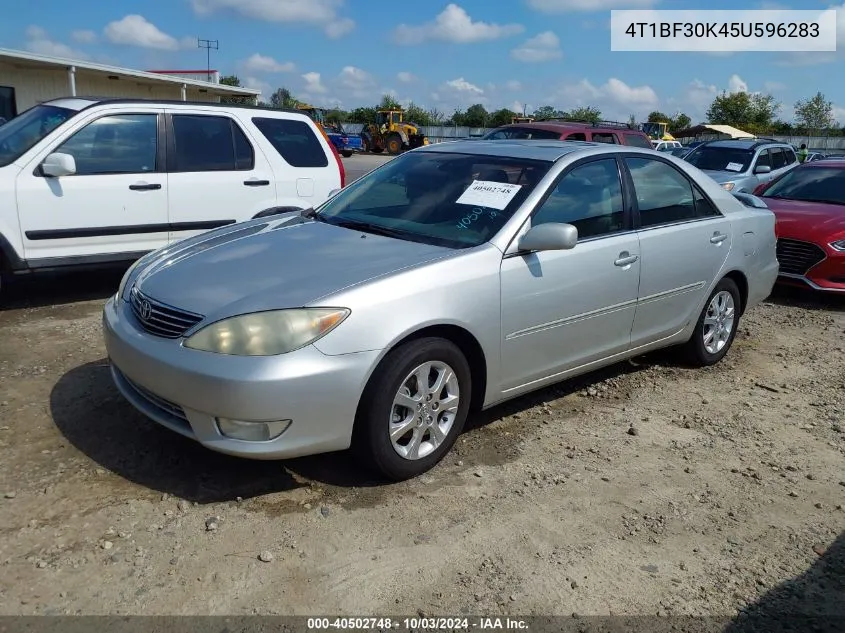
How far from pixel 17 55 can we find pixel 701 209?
1950cm

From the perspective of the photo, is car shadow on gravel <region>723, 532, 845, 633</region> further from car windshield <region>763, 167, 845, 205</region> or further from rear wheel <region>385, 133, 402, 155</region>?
rear wheel <region>385, 133, 402, 155</region>

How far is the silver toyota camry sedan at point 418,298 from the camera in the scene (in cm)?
305

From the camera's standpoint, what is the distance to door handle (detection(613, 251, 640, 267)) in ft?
14.0

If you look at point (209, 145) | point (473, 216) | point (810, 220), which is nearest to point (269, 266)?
point (473, 216)

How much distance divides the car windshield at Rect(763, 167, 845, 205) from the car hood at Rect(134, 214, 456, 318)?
22.6 feet

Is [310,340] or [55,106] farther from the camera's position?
[55,106]

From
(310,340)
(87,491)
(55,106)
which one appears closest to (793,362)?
(310,340)

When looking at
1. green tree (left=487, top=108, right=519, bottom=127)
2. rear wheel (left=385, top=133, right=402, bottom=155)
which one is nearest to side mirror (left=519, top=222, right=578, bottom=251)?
rear wheel (left=385, top=133, right=402, bottom=155)

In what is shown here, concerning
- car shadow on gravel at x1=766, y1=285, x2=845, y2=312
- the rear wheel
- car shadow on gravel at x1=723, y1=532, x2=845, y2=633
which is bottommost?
car shadow on gravel at x1=723, y1=532, x2=845, y2=633

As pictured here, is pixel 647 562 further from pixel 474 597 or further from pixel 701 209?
pixel 701 209

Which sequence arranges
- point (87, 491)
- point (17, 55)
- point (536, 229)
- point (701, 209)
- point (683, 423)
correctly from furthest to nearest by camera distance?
point (17, 55) → point (701, 209) → point (683, 423) → point (536, 229) → point (87, 491)

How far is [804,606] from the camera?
2758mm

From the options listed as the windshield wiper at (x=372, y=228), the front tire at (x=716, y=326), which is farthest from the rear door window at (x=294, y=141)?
the front tire at (x=716, y=326)

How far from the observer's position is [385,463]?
3.31 meters
